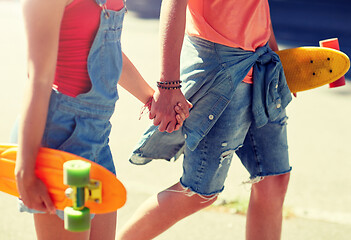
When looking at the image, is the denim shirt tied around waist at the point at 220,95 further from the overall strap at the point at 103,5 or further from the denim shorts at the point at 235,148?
the overall strap at the point at 103,5

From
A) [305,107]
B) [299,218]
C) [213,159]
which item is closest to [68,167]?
[213,159]

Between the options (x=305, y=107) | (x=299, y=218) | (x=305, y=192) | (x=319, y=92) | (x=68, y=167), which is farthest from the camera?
(x=319, y=92)

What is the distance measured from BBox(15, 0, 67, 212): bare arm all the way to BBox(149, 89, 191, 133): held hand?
2.03 ft

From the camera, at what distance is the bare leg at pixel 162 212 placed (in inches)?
104

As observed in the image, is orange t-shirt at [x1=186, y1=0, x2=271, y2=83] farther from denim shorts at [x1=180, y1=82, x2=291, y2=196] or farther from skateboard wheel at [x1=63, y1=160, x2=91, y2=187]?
skateboard wheel at [x1=63, y1=160, x2=91, y2=187]

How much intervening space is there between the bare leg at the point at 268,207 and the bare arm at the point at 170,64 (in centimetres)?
68

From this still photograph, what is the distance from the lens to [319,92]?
19.9ft

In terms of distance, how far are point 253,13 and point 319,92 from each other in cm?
377

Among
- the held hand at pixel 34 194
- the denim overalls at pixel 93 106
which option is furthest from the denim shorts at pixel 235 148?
the held hand at pixel 34 194

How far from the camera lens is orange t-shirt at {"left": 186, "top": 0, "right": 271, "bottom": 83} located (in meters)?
2.42

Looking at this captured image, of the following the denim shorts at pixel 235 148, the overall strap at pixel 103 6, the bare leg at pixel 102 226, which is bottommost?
the bare leg at pixel 102 226

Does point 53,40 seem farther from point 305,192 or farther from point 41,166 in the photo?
point 305,192

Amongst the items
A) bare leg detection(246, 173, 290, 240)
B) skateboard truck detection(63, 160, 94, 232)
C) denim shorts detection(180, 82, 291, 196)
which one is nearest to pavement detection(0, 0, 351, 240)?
bare leg detection(246, 173, 290, 240)

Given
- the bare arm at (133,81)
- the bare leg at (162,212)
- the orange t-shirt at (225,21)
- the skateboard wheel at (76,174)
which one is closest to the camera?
the skateboard wheel at (76,174)
